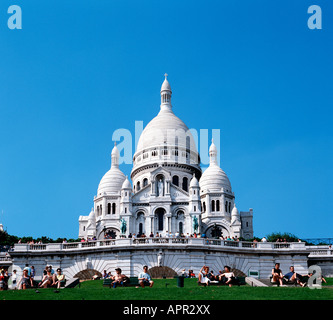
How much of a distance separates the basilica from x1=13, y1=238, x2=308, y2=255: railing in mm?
38660

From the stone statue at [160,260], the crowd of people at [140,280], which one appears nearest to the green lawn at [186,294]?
the crowd of people at [140,280]

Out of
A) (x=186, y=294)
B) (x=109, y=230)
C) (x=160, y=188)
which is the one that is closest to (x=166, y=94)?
(x=160, y=188)

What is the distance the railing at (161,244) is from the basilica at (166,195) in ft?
127

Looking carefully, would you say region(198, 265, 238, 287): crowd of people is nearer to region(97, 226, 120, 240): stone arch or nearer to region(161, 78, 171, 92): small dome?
region(97, 226, 120, 240): stone arch

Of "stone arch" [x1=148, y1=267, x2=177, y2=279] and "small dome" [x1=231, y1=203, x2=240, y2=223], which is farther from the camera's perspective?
"small dome" [x1=231, y1=203, x2=240, y2=223]

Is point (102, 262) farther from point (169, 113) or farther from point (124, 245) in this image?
point (169, 113)

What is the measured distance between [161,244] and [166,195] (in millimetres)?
53439

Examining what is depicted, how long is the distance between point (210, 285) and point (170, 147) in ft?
259

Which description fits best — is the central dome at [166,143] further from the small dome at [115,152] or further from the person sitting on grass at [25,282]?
the person sitting on grass at [25,282]

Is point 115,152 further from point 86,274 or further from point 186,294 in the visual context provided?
point 186,294

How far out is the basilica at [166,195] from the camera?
8900cm

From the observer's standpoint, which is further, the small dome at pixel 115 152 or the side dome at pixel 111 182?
the small dome at pixel 115 152

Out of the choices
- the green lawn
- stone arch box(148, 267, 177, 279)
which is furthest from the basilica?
the green lawn

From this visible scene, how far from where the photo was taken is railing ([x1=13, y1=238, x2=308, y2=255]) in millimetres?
37812
